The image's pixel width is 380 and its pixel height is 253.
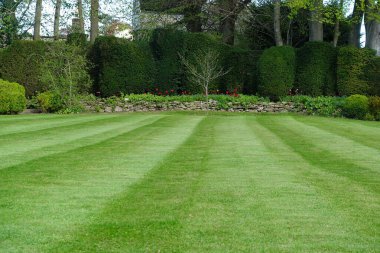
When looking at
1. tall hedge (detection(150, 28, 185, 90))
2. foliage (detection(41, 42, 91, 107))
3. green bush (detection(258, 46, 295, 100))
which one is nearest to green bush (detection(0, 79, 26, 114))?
foliage (detection(41, 42, 91, 107))

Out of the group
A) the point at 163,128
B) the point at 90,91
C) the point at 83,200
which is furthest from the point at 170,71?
the point at 83,200

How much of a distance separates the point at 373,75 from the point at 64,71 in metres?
14.4

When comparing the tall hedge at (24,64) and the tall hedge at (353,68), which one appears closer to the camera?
the tall hedge at (353,68)

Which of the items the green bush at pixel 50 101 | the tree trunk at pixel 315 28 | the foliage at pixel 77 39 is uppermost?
the tree trunk at pixel 315 28

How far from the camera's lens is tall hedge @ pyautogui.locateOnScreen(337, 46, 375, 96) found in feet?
83.8

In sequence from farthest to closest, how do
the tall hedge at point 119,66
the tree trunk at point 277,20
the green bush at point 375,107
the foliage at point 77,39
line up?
the tree trunk at point 277,20 < the foliage at point 77,39 < the tall hedge at point 119,66 < the green bush at point 375,107

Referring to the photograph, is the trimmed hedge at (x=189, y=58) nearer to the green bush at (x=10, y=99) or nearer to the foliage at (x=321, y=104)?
the foliage at (x=321, y=104)

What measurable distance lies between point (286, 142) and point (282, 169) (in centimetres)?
386

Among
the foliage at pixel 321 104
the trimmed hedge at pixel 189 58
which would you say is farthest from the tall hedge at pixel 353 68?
the trimmed hedge at pixel 189 58

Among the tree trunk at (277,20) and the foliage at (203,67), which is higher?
the tree trunk at (277,20)

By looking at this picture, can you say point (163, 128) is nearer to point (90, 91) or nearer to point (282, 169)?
point (282, 169)

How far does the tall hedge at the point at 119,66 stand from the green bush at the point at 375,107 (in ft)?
35.9

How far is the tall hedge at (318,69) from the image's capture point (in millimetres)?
25984

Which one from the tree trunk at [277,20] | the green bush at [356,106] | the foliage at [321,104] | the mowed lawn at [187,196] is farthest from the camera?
Answer: the tree trunk at [277,20]
